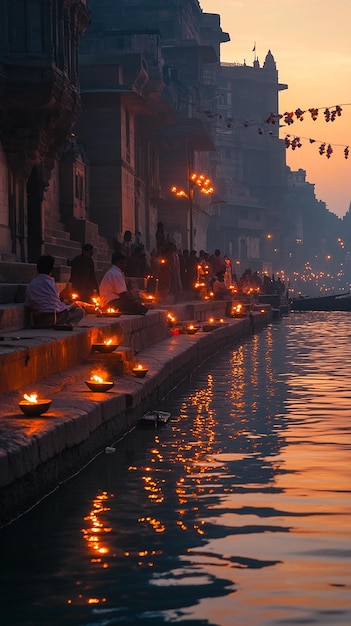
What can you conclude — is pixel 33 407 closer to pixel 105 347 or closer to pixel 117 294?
pixel 105 347

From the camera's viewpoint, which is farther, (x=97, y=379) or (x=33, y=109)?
(x=33, y=109)

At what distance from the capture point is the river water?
5.89 meters

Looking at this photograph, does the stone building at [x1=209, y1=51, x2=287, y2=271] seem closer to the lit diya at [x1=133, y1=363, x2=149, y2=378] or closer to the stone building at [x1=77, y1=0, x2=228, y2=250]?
the stone building at [x1=77, y1=0, x2=228, y2=250]

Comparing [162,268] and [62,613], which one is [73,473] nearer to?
[62,613]

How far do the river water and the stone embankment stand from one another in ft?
0.66

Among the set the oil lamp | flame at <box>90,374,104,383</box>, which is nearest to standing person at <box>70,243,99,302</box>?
the oil lamp

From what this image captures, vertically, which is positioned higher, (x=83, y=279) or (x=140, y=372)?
(x=83, y=279)

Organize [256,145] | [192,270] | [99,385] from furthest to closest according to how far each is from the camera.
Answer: [256,145] < [192,270] < [99,385]

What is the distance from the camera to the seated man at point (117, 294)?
21.4 meters

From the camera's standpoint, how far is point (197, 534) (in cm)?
752

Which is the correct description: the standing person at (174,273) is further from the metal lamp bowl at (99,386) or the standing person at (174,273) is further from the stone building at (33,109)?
the metal lamp bowl at (99,386)

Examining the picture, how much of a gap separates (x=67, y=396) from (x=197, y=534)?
4083 millimetres

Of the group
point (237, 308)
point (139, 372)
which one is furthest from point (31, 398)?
point (237, 308)

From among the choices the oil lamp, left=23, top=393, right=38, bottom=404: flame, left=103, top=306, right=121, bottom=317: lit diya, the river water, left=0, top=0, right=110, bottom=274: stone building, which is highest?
left=0, top=0, right=110, bottom=274: stone building
